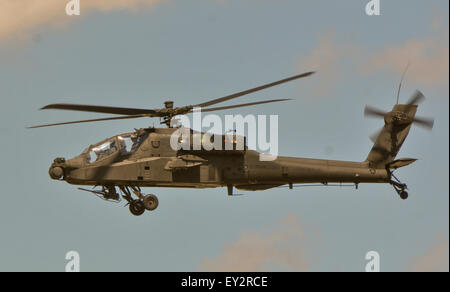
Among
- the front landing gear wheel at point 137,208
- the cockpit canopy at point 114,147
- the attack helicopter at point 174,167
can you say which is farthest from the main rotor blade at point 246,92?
the front landing gear wheel at point 137,208

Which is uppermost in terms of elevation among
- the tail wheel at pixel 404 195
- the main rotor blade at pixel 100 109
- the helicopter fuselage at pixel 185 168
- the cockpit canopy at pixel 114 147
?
the main rotor blade at pixel 100 109

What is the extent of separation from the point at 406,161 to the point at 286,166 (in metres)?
5.63

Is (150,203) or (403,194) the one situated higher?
(403,194)

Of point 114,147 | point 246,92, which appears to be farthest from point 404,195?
point 114,147

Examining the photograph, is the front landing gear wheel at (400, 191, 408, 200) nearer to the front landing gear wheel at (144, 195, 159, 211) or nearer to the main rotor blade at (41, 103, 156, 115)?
the front landing gear wheel at (144, 195, 159, 211)

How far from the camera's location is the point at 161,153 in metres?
47.8

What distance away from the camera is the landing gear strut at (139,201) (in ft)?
156

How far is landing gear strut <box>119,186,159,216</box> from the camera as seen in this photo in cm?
4753

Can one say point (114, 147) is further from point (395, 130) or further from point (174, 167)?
point (395, 130)

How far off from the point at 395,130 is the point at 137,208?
42.6ft

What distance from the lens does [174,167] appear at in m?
47.4

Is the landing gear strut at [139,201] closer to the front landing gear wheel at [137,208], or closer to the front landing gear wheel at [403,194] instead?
the front landing gear wheel at [137,208]

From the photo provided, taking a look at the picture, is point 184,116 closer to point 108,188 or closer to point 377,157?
point 108,188
